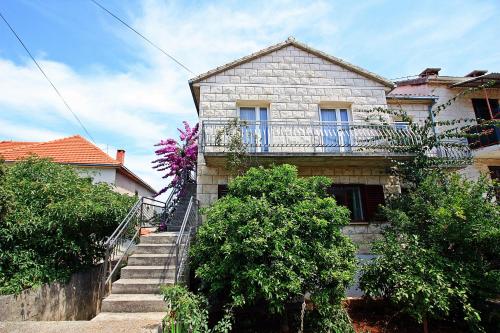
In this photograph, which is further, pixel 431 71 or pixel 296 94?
pixel 431 71

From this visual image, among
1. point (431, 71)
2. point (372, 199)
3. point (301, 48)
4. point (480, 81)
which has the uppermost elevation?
point (431, 71)

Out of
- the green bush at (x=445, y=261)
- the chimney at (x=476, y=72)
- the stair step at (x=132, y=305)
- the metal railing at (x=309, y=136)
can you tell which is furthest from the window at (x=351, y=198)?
the chimney at (x=476, y=72)

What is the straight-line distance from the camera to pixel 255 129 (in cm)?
930

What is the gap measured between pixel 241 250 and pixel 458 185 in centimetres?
541

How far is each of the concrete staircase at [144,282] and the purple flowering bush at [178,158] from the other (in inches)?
185

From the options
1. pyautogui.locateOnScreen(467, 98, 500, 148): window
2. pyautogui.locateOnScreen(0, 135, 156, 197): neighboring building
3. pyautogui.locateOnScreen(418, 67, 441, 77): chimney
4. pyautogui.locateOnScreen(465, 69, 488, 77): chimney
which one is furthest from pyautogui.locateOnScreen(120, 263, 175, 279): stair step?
pyautogui.locateOnScreen(465, 69, 488, 77): chimney

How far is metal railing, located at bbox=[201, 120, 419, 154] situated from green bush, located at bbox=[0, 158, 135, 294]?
3.60 meters

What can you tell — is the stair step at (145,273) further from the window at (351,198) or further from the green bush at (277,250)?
the window at (351,198)

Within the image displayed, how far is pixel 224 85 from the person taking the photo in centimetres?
976

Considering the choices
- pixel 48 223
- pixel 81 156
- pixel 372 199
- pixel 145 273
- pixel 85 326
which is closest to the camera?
pixel 85 326

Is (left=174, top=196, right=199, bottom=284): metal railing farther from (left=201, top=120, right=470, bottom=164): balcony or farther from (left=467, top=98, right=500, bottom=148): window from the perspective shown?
(left=467, top=98, right=500, bottom=148): window

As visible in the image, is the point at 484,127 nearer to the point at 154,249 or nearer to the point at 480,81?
the point at 480,81

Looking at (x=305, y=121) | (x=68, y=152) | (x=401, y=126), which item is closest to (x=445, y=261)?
(x=401, y=126)

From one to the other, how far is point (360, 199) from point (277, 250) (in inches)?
218
